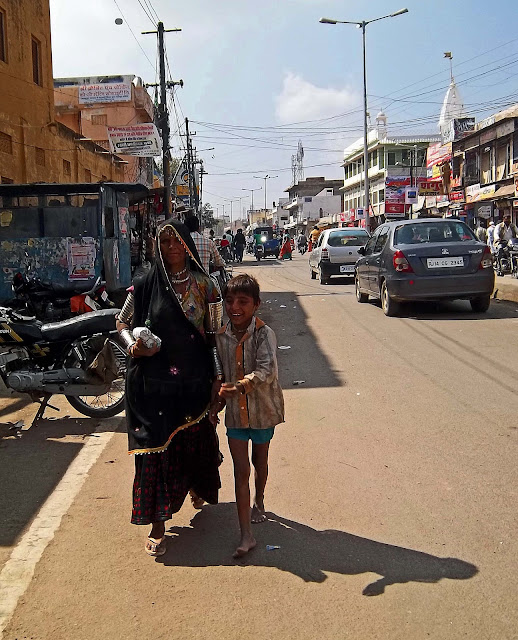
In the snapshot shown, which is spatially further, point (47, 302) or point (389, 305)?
point (389, 305)

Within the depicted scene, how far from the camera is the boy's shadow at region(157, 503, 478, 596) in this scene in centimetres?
327

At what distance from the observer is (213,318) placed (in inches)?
148

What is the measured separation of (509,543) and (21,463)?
3.48 m

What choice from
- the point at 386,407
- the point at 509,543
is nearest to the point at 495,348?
the point at 386,407

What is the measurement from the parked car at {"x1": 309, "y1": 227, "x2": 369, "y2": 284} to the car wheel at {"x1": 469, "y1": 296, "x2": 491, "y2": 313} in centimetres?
776

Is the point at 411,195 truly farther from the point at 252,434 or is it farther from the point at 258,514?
the point at 252,434

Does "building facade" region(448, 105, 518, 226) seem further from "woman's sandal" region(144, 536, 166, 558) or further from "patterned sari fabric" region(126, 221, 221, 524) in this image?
"woman's sandal" region(144, 536, 166, 558)

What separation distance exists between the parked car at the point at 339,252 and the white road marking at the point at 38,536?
15287mm

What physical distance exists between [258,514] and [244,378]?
3.06 feet

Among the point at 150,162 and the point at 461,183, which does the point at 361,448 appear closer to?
the point at 461,183

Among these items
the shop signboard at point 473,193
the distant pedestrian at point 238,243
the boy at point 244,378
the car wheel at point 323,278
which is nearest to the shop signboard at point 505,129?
the shop signboard at point 473,193

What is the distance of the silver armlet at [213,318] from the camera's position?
148 inches

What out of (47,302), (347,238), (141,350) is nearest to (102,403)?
(47,302)

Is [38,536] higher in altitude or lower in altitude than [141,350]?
lower
